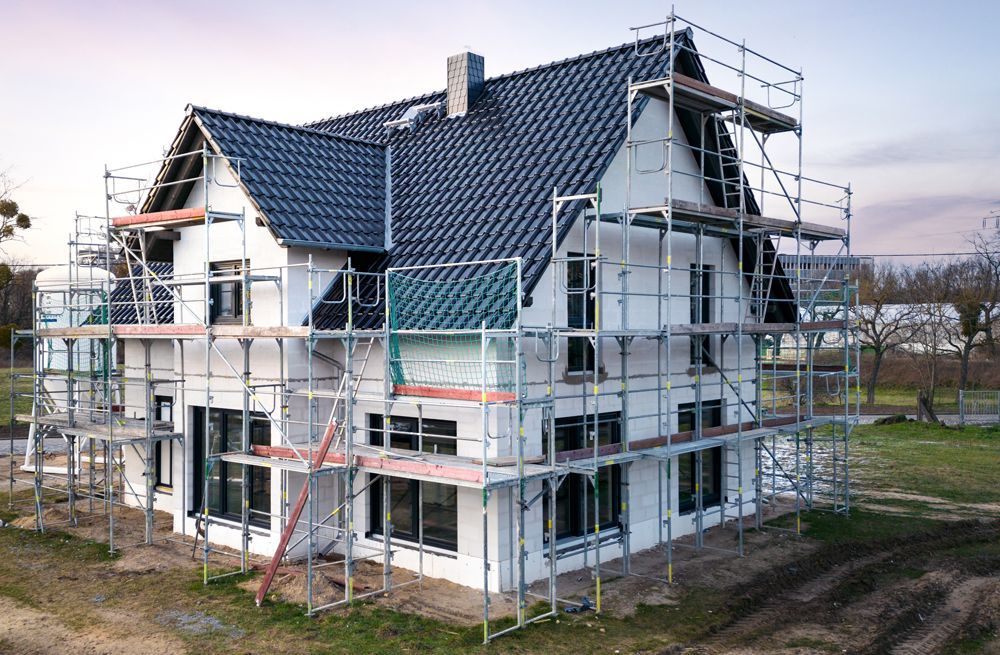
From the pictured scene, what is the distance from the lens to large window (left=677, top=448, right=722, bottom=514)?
1559 centimetres

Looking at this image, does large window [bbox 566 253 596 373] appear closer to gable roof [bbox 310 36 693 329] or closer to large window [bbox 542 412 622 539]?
large window [bbox 542 412 622 539]

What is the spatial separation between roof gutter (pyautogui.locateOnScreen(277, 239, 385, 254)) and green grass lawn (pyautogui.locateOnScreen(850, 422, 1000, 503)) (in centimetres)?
1297

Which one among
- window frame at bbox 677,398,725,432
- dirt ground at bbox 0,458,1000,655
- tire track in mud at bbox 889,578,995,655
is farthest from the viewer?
window frame at bbox 677,398,725,432

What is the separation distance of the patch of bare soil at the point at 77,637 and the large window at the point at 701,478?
28.4 feet

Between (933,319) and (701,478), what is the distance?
2781 cm

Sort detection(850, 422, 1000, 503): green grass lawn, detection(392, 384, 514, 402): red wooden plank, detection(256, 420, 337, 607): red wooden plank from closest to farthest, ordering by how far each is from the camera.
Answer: detection(392, 384, 514, 402): red wooden plank
detection(256, 420, 337, 607): red wooden plank
detection(850, 422, 1000, 503): green grass lawn

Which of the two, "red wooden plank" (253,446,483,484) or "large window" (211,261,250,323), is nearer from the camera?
"red wooden plank" (253,446,483,484)

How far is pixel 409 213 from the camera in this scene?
15.5 m

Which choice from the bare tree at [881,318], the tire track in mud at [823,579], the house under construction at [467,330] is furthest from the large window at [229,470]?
the bare tree at [881,318]

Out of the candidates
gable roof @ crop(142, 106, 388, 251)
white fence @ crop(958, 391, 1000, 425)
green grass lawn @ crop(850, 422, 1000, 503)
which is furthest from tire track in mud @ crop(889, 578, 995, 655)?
white fence @ crop(958, 391, 1000, 425)

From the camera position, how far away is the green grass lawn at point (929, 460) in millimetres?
20656

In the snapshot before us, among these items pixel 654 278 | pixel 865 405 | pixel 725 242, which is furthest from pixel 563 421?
pixel 865 405

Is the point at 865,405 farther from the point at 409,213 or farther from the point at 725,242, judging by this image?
the point at 409,213

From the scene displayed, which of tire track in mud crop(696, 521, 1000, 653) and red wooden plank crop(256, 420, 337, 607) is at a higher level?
red wooden plank crop(256, 420, 337, 607)
